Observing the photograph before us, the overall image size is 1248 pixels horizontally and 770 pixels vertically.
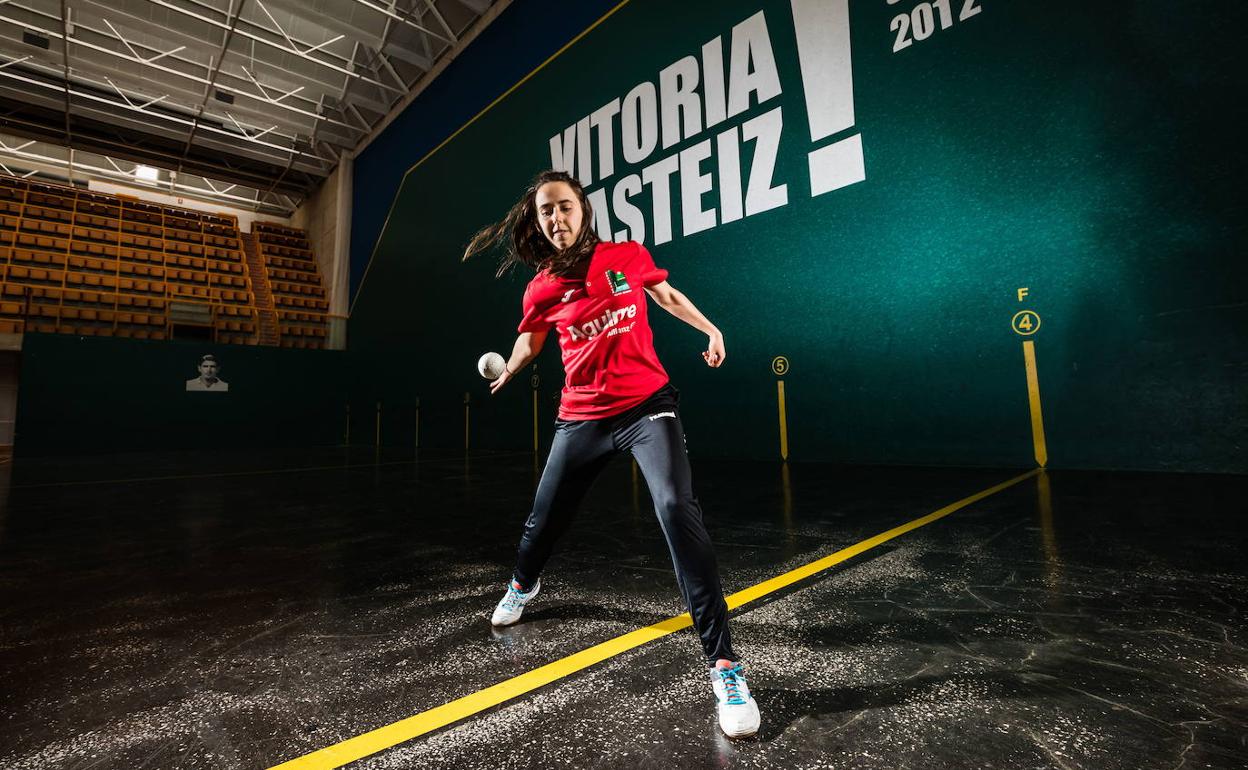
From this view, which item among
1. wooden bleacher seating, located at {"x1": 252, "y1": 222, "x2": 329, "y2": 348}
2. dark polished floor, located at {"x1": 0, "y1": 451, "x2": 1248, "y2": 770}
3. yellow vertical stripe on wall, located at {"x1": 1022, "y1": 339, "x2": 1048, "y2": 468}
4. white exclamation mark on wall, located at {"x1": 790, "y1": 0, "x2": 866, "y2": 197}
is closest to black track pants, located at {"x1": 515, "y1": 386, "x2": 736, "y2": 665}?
dark polished floor, located at {"x1": 0, "y1": 451, "x2": 1248, "y2": 770}

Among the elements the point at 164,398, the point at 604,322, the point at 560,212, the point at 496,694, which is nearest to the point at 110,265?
the point at 164,398

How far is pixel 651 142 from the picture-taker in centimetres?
728

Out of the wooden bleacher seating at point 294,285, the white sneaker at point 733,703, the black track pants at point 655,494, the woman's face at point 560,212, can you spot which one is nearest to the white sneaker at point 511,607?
the black track pants at point 655,494

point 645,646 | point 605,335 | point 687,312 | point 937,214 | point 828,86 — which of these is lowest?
point 645,646

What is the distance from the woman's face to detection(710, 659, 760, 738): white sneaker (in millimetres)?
1211

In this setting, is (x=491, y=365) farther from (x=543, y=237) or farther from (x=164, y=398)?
(x=164, y=398)

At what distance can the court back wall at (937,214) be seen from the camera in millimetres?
3980

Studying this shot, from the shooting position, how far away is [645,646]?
1494 millimetres

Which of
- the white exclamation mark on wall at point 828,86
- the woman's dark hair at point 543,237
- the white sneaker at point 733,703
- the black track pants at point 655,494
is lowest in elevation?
the white sneaker at point 733,703

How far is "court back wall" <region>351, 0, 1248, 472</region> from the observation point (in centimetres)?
398

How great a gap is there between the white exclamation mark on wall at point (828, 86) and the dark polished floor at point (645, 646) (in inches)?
152

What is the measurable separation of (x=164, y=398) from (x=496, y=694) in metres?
14.5

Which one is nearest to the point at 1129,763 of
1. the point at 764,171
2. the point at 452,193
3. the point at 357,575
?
the point at 357,575

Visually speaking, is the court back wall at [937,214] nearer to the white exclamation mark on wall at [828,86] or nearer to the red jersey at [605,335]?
the white exclamation mark on wall at [828,86]
